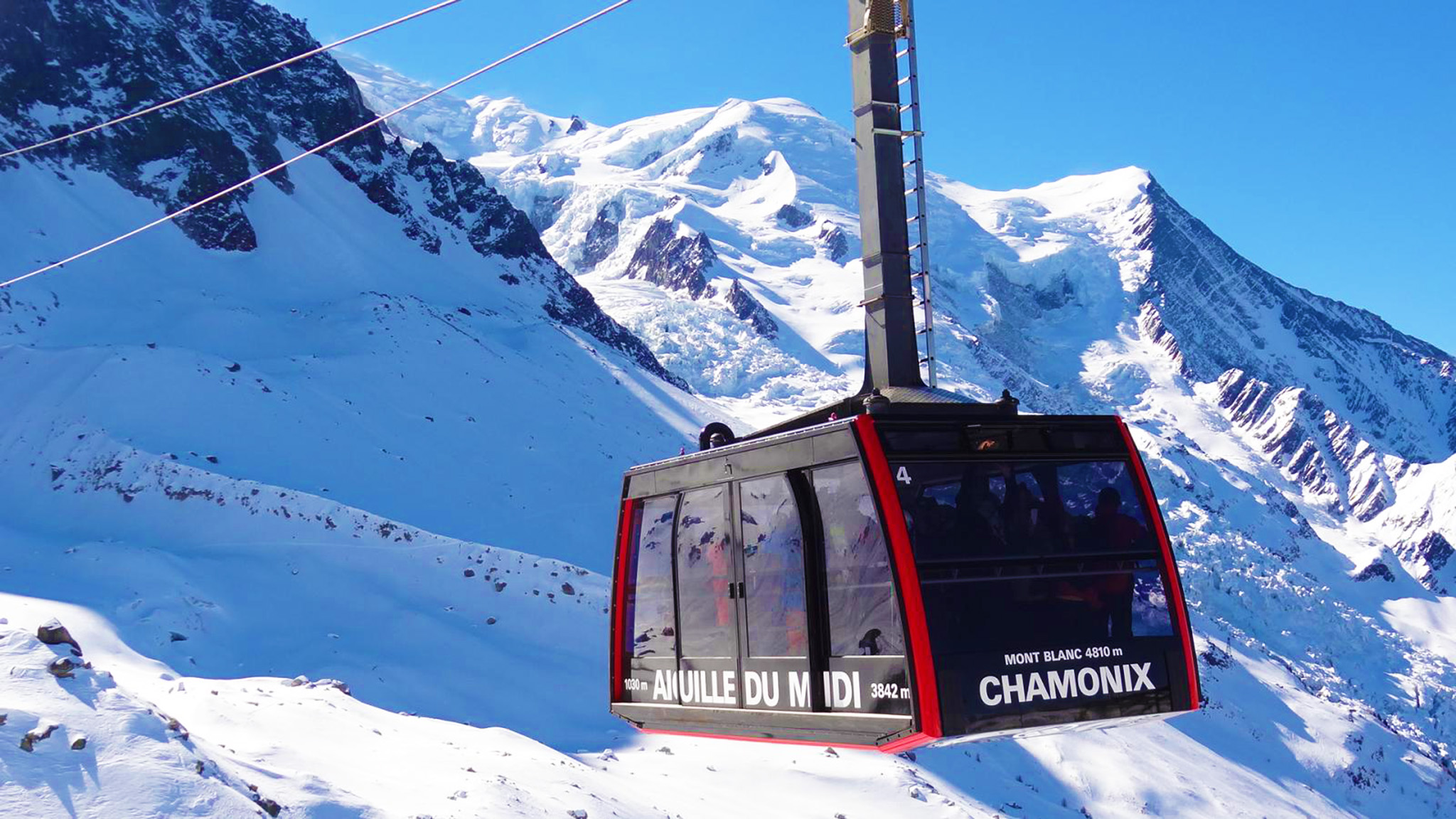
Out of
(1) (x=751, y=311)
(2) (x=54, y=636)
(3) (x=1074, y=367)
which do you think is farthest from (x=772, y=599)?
(3) (x=1074, y=367)

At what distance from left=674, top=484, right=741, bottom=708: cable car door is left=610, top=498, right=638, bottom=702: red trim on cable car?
3.32ft

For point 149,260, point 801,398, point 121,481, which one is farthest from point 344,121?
point 121,481

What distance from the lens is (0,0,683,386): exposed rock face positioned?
59.1 meters

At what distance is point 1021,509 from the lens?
24.6 ft

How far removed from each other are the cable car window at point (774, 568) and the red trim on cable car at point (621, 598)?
7.32ft

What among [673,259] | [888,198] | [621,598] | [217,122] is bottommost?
[621,598]

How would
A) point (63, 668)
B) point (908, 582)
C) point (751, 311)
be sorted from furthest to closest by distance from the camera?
point (751, 311) → point (63, 668) → point (908, 582)

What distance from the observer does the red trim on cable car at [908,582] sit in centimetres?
688

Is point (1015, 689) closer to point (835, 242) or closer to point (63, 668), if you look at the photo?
point (63, 668)

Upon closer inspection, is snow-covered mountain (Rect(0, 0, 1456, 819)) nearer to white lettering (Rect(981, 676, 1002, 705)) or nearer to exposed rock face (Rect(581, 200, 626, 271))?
white lettering (Rect(981, 676, 1002, 705))

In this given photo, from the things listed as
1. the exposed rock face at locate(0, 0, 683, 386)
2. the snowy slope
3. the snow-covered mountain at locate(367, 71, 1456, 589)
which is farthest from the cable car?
the snow-covered mountain at locate(367, 71, 1456, 589)

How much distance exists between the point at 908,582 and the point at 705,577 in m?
2.61

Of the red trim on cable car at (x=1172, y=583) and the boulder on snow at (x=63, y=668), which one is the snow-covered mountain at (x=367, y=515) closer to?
the boulder on snow at (x=63, y=668)

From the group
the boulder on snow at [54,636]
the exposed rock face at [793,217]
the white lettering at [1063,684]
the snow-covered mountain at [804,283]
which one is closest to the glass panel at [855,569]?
the white lettering at [1063,684]
